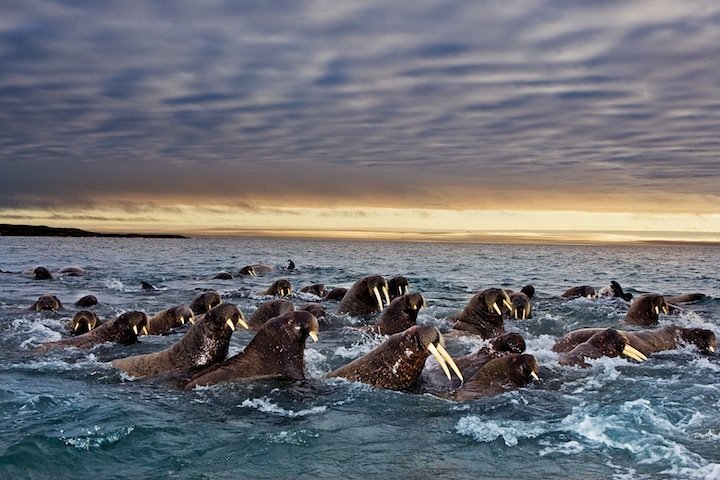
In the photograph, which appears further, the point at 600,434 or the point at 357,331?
the point at 357,331

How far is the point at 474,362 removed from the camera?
11.0 metres

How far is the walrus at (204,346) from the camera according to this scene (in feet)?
35.0

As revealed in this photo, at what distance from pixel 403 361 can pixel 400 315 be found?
4297mm

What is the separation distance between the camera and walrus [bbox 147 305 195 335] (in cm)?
1551

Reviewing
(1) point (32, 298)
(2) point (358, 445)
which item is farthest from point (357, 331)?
(1) point (32, 298)

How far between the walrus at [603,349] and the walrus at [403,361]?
294 centimetres

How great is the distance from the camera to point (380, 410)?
9156 millimetres

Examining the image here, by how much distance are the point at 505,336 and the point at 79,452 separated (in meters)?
6.51

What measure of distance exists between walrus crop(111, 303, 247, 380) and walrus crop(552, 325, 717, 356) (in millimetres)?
6070

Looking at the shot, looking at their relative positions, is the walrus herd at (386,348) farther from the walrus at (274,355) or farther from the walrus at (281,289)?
the walrus at (281,289)

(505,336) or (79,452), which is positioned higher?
(505,336)

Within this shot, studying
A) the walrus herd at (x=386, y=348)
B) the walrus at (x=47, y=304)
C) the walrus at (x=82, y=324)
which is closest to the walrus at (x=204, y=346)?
the walrus herd at (x=386, y=348)

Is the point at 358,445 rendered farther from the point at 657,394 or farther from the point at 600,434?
the point at 657,394

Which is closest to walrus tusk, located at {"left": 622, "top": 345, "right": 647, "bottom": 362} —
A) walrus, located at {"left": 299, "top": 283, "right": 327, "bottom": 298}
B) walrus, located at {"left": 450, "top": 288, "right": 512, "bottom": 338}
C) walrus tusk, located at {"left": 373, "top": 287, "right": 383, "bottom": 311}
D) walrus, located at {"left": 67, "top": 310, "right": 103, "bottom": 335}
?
walrus, located at {"left": 450, "top": 288, "right": 512, "bottom": 338}
